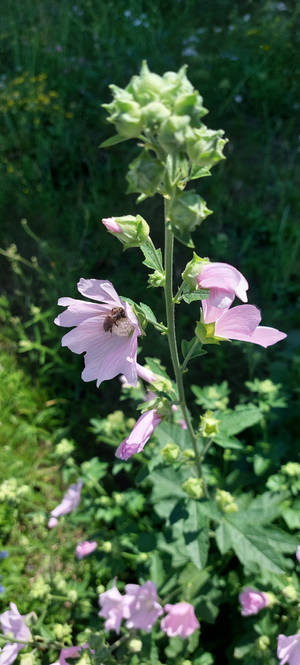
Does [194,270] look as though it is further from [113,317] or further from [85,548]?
[85,548]

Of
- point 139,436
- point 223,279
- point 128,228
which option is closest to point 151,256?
point 128,228

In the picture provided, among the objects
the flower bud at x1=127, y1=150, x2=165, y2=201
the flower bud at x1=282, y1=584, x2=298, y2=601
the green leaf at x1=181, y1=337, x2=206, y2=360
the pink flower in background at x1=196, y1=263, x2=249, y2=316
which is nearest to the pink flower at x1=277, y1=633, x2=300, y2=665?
the flower bud at x1=282, y1=584, x2=298, y2=601

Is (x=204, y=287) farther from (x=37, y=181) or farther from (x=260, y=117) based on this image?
(x=260, y=117)

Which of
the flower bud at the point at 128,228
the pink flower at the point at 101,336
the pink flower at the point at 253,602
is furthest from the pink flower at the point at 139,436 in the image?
the pink flower at the point at 253,602

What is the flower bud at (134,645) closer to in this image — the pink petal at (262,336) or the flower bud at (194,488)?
the flower bud at (194,488)

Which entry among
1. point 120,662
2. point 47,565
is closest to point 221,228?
point 47,565

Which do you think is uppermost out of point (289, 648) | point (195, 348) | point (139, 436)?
point (195, 348)

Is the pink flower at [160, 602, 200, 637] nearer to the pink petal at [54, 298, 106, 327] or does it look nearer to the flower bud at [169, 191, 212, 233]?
the pink petal at [54, 298, 106, 327]
